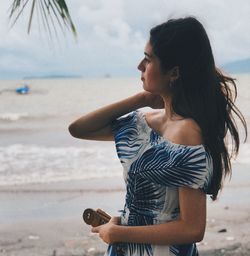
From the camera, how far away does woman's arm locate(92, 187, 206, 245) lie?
1656 millimetres

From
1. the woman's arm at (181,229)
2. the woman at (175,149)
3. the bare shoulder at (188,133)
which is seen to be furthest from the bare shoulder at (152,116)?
the woman's arm at (181,229)

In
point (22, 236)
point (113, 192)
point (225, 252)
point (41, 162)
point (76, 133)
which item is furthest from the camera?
point (41, 162)

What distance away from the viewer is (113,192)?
414 inches

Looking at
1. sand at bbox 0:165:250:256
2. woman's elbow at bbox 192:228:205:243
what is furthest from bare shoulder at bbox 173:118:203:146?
sand at bbox 0:165:250:256

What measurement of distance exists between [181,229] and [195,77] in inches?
17.4

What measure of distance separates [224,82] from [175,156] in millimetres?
314

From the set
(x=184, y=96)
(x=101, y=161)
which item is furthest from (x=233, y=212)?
(x=184, y=96)

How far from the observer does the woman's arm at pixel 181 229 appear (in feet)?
5.43

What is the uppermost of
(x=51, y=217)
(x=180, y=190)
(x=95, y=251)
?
(x=180, y=190)

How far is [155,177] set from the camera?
5.52 ft

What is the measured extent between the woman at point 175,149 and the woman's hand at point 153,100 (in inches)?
4.9

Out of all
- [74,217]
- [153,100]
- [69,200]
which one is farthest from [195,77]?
[69,200]

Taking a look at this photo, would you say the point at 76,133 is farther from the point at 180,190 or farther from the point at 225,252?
the point at 225,252

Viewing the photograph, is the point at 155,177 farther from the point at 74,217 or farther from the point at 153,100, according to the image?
the point at 74,217
